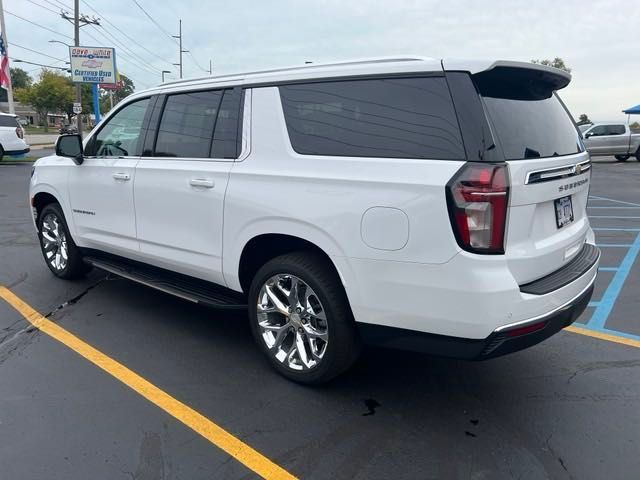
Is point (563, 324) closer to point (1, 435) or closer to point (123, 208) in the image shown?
point (1, 435)

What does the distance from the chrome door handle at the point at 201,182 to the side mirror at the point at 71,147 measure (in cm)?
176

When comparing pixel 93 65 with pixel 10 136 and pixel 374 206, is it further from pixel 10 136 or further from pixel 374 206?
pixel 374 206

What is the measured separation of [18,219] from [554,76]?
9.22 meters

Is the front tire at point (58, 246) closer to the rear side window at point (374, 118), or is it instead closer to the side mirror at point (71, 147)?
the side mirror at point (71, 147)

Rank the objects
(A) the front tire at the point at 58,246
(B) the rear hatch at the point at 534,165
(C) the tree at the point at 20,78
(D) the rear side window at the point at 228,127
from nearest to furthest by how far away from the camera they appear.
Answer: (B) the rear hatch at the point at 534,165 < (D) the rear side window at the point at 228,127 < (A) the front tire at the point at 58,246 < (C) the tree at the point at 20,78

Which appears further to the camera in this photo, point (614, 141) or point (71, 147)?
point (614, 141)

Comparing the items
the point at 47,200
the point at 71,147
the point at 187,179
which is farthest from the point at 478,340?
the point at 47,200

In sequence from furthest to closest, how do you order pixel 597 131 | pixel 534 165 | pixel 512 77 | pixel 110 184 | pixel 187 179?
1. pixel 597 131
2. pixel 110 184
3. pixel 187 179
4. pixel 512 77
5. pixel 534 165

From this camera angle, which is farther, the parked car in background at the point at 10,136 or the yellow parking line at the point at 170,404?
the parked car in background at the point at 10,136

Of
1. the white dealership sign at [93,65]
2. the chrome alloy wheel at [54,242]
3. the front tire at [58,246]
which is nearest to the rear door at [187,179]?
the front tire at [58,246]

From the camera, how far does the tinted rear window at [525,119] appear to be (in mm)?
2713

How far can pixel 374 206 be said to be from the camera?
2781 mm

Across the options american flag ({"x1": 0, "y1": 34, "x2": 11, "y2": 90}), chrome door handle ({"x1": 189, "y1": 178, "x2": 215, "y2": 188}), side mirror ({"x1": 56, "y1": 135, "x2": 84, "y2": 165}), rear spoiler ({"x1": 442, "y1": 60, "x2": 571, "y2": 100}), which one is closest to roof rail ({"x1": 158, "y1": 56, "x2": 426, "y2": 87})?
rear spoiler ({"x1": 442, "y1": 60, "x2": 571, "y2": 100})

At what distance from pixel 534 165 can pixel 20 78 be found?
139 meters
